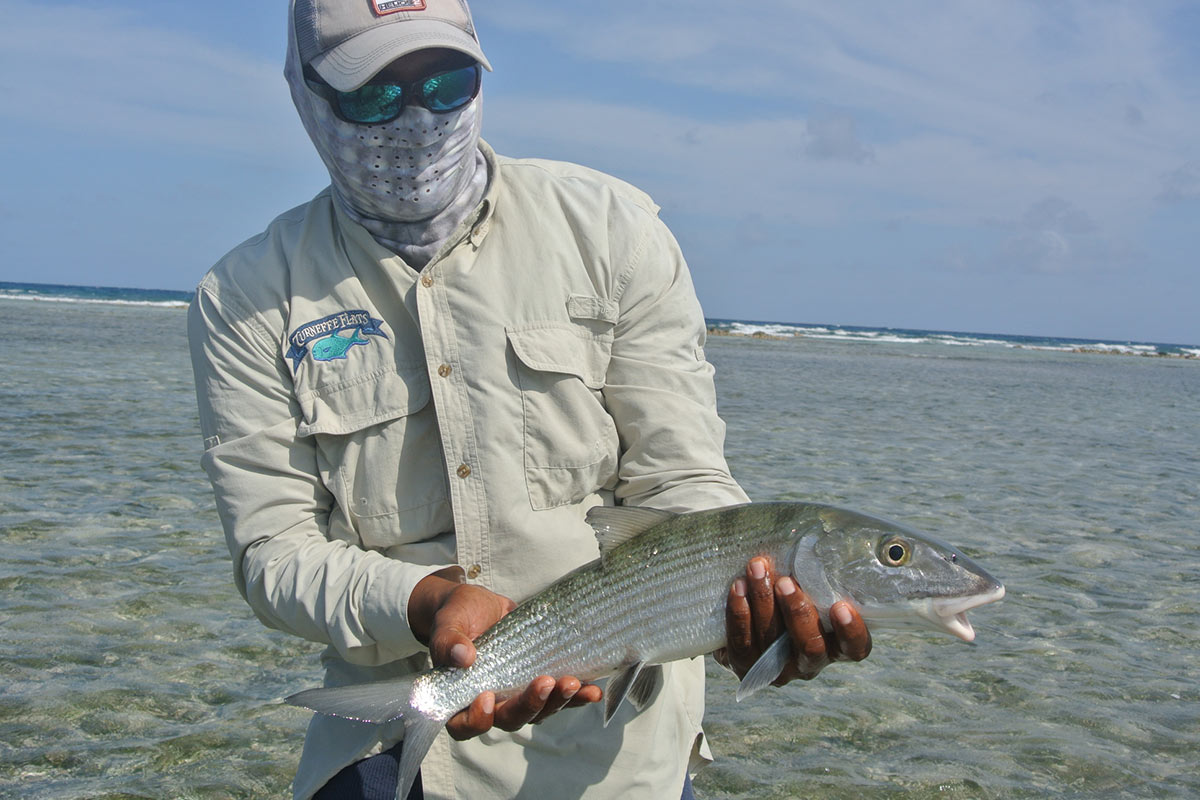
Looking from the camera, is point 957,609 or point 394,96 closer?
point 957,609

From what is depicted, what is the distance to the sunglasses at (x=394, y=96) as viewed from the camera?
3.18 metres

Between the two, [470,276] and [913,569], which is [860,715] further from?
[470,276]

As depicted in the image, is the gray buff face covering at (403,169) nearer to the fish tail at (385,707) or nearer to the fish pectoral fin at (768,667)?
the fish tail at (385,707)

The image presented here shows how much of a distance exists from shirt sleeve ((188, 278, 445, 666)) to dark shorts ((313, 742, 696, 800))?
309mm

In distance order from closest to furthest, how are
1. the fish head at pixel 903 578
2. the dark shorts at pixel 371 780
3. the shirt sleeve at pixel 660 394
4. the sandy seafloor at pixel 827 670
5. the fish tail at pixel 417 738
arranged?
the fish tail at pixel 417 738 → the fish head at pixel 903 578 → the dark shorts at pixel 371 780 → the shirt sleeve at pixel 660 394 → the sandy seafloor at pixel 827 670

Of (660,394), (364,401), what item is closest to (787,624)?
(660,394)

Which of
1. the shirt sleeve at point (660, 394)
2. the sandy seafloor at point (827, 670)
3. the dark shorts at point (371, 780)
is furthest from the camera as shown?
the sandy seafloor at point (827, 670)

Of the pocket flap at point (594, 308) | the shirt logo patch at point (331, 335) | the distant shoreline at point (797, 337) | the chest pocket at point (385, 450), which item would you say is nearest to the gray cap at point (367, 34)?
the shirt logo patch at point (331, 335)

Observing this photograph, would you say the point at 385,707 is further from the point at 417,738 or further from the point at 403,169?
the point at 403,169

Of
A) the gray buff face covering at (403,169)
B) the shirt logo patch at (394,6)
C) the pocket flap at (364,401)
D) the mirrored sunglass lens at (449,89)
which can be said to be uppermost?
the shirt logo patch at (394,6)

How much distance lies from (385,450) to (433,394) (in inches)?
9.2

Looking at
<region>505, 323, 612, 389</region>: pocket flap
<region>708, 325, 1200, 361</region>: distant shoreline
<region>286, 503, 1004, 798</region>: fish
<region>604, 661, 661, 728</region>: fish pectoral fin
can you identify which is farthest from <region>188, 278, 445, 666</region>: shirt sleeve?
<region>708, 325, 1200, 361</region>: distant shoreline

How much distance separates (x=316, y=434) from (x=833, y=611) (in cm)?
158

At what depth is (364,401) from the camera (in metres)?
3.14
